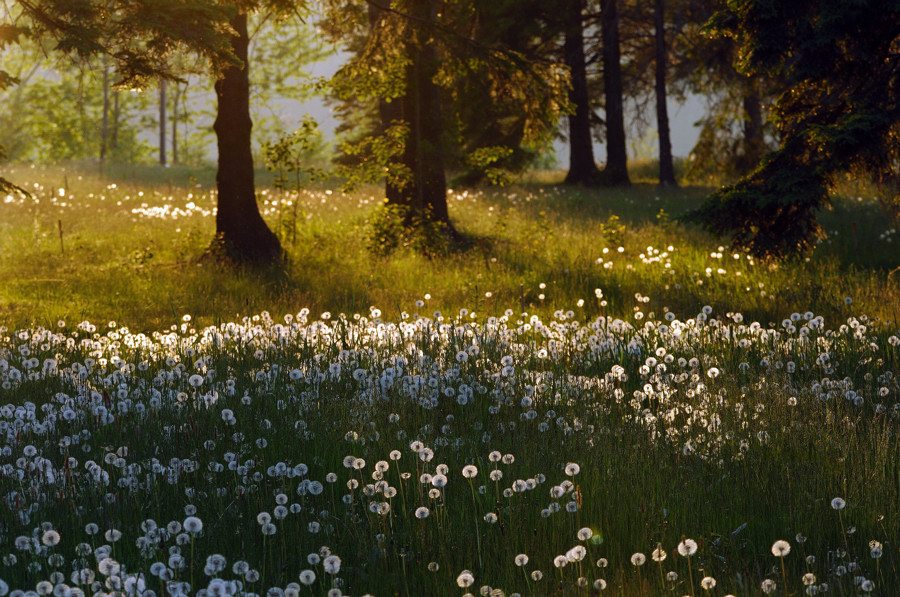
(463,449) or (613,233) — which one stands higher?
(613,233)

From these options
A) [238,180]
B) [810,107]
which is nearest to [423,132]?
[238,180]

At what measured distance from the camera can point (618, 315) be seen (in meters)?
10.0

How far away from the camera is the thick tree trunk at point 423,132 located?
15.2m

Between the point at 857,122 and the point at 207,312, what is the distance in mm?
7161

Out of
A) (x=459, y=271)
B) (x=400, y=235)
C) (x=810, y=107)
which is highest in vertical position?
(x=810, y=107)

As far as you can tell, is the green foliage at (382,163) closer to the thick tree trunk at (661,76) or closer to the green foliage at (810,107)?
the green foliage at (810,107)

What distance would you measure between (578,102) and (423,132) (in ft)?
48.6

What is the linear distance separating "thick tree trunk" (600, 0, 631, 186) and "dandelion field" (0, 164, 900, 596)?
18147 mm

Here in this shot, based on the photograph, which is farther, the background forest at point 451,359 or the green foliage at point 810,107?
the green foliage at point 810,107

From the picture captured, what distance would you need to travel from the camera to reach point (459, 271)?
42.4ft

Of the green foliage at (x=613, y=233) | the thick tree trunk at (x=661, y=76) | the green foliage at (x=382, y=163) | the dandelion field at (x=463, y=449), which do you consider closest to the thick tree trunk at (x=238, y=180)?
the green foliage at (x=382, y=163)

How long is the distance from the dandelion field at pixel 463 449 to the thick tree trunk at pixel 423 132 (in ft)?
15.5

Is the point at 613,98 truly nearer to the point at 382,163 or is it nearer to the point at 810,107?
the point at 382,163

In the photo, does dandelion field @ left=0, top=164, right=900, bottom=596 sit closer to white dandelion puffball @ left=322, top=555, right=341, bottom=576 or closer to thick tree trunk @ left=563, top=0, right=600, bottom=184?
white dandelion puffball @ left=322, top=555, right=341, bottom=576
